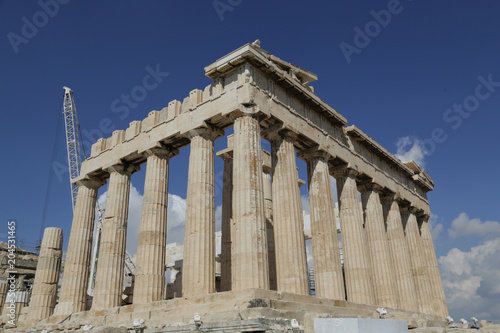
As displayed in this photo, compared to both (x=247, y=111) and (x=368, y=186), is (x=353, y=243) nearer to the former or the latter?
(x=368, y=186)

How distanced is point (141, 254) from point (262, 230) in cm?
813

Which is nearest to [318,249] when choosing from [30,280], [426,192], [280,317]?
[280,317]

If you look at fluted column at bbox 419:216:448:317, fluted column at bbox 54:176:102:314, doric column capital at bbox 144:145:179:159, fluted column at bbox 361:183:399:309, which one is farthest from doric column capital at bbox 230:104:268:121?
fluted column at bbox 419:216:448:317

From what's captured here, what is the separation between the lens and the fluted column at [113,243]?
25203 millimetres

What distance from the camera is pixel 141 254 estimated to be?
2375 cm

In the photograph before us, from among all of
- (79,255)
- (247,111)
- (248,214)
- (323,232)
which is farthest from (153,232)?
(323,232)

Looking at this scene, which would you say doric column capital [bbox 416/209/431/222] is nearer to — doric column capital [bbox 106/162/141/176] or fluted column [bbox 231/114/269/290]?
fluted column [bbox 231/114/269/290]

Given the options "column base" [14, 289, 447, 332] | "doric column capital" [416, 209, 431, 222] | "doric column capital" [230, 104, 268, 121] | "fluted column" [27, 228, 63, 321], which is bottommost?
"column base" [14, 289, 447, 332]

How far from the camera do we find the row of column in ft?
66.0

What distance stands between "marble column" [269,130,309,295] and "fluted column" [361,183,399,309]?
1022cm

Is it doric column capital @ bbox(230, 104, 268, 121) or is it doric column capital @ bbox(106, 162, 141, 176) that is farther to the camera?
doric column capital @ bbox(106, 162, 141, 176)

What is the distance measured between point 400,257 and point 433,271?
7.07 m

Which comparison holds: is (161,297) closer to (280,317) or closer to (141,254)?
(141,254)

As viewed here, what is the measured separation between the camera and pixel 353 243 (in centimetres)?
2706
